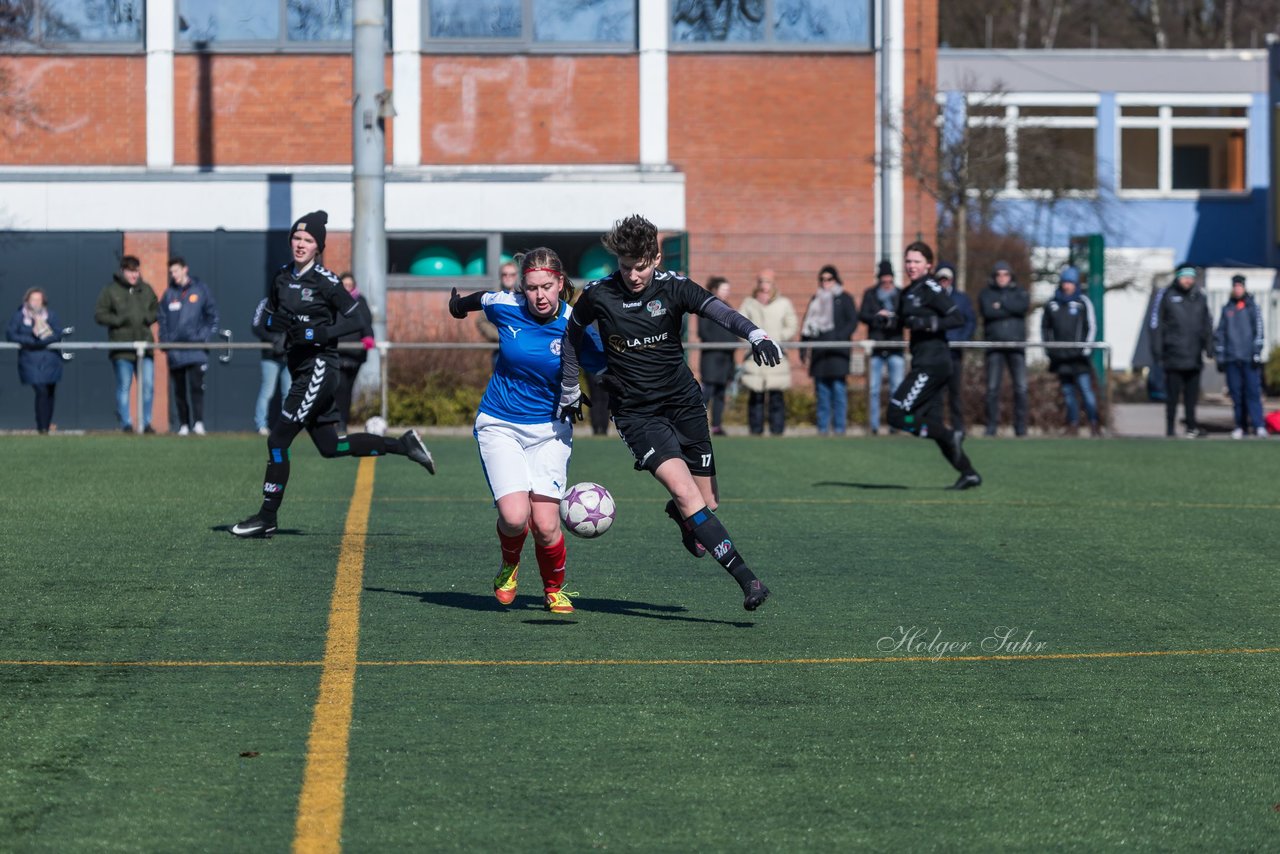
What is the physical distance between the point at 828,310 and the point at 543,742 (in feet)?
52.9

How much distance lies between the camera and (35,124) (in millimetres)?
27391

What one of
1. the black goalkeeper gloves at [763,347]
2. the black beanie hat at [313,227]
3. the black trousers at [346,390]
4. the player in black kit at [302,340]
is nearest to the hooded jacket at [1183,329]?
the black trousers at [346,390]

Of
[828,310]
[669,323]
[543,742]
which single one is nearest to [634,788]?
[543,742]

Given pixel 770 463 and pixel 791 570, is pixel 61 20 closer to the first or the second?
pixel 770 463

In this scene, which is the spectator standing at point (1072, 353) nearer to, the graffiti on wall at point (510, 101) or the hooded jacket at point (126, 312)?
the graffiti on wall at point (510, 101)

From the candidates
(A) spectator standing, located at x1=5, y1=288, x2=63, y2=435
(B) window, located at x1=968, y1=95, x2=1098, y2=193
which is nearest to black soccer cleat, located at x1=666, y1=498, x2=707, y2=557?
(A) spectator standing, located at x1=5, y1=288, x2=63, y2=435

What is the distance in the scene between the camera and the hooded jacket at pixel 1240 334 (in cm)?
2245

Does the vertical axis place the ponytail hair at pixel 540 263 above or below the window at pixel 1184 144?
below

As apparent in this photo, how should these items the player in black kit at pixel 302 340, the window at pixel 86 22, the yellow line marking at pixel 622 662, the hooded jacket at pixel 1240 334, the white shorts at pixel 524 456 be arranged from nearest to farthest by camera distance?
the yellow line marking at pixel 622 662, the white shorts at pixel 524 456, the player in black kit at pixel 302 340, the hooded jacket at pixel 1240 334, the window at pixel 86 22

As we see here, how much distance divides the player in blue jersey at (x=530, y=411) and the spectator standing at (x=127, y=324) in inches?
533

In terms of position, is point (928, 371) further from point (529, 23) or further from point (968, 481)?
point (529, 23)

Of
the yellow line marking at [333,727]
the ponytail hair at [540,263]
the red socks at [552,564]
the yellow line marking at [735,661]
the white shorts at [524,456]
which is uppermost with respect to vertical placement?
the ponytail hair at [540,263]

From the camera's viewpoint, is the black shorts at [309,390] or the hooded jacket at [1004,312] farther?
the hooded jacket at [1004,312]

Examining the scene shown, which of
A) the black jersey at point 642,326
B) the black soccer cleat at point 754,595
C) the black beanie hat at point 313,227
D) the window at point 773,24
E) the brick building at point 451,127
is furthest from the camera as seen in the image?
the window at point 773,24
